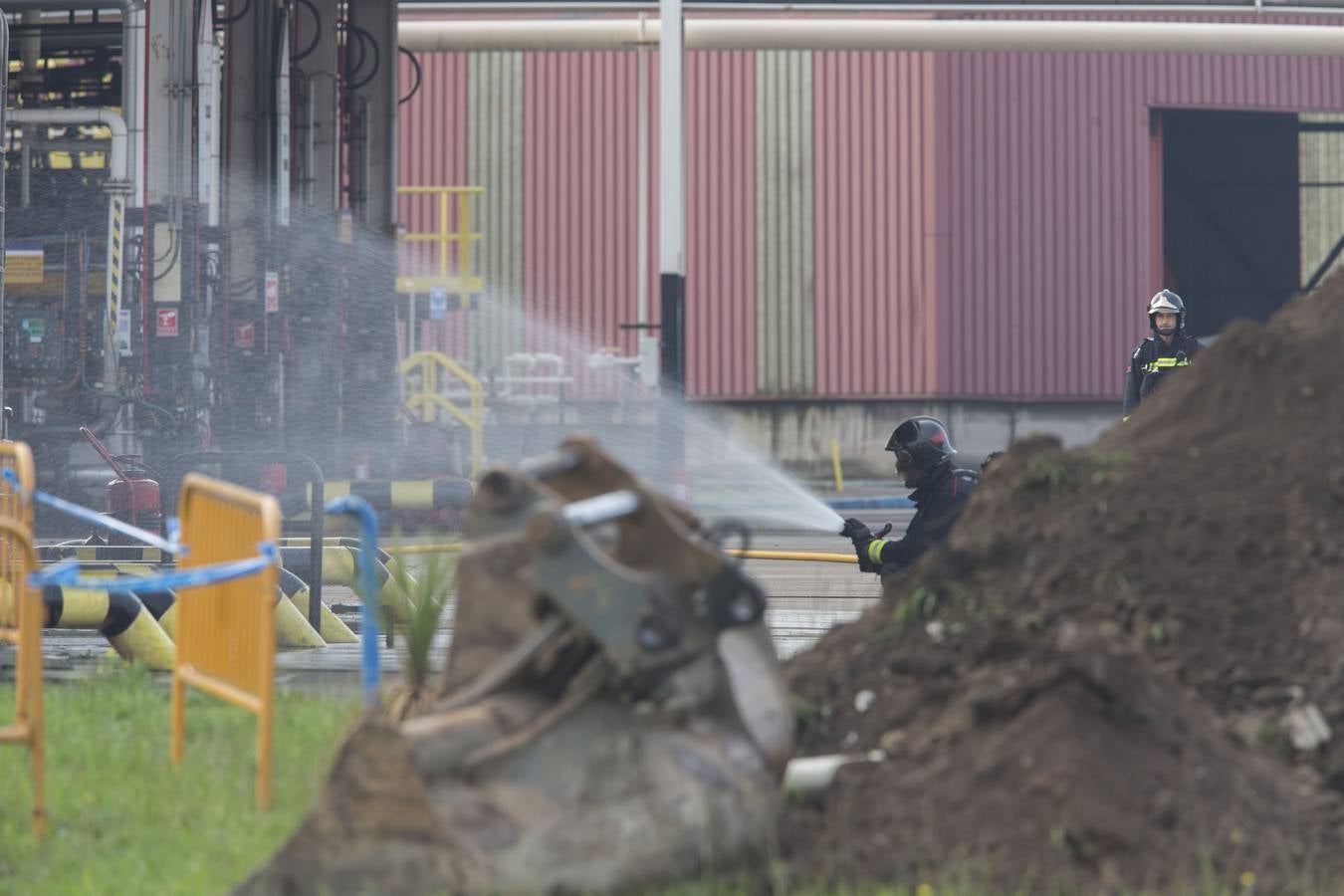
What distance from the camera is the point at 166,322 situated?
12.6 meters

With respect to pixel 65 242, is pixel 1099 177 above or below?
above

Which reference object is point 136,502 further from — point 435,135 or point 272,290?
point 435,135

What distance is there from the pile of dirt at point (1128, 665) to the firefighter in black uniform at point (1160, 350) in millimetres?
4175

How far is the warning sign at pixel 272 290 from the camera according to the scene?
1338 cm

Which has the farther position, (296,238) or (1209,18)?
(1209,18)

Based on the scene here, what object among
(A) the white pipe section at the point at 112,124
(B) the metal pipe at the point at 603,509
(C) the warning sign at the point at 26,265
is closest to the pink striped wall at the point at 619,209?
(C) the warning sign at the point at 26,265

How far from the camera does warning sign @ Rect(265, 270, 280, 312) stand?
13.4 m

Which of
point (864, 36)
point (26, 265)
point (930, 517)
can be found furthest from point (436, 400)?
point (930, 517)

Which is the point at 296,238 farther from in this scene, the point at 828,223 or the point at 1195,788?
the point at 828,223

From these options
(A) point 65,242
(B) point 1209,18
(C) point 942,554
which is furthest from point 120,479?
(B) point 1209,18

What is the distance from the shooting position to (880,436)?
2700 cm

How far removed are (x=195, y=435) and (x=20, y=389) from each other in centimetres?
256

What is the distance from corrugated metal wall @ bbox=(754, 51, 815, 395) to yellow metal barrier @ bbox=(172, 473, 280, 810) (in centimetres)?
2167

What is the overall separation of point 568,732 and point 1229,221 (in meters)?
28.6
